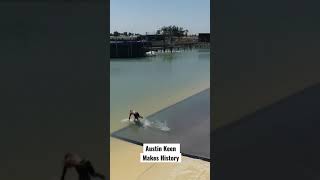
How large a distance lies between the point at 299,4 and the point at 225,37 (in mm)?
385
